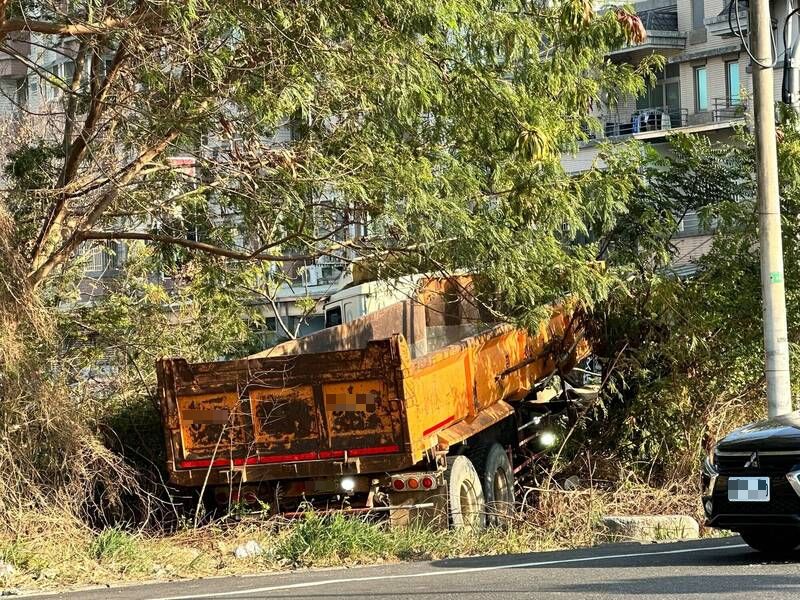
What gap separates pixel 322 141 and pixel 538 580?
5.41 meters

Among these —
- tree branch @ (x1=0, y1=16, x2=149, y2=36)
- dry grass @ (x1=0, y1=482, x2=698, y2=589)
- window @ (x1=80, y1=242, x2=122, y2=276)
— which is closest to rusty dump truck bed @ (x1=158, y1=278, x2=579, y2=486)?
dry grass @ (x1=0, y1=482, x2=698, y2=589)

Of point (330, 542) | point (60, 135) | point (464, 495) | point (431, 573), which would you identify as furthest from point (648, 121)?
point (431, 573)

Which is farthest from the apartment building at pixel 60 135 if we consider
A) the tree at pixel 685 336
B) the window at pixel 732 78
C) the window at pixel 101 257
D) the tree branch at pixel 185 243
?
the window at pixel 732 78

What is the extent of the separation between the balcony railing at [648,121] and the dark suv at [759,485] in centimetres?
3352

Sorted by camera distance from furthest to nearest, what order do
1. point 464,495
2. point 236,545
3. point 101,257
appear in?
1. point 101,257
2. point 464,495
3. point 236,545

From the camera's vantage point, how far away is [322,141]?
1261cm

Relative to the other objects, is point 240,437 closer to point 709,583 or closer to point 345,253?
point 345,253

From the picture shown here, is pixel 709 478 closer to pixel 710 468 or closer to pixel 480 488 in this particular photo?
pixel 710 468

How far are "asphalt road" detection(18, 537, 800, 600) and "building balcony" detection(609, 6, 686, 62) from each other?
32.6 metres

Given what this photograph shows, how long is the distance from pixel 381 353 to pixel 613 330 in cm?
534

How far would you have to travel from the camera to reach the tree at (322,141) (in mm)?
11617

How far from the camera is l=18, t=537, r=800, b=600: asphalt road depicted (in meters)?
7.89

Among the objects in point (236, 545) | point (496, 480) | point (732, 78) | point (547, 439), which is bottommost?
point (236, 545)

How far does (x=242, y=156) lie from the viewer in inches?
504
